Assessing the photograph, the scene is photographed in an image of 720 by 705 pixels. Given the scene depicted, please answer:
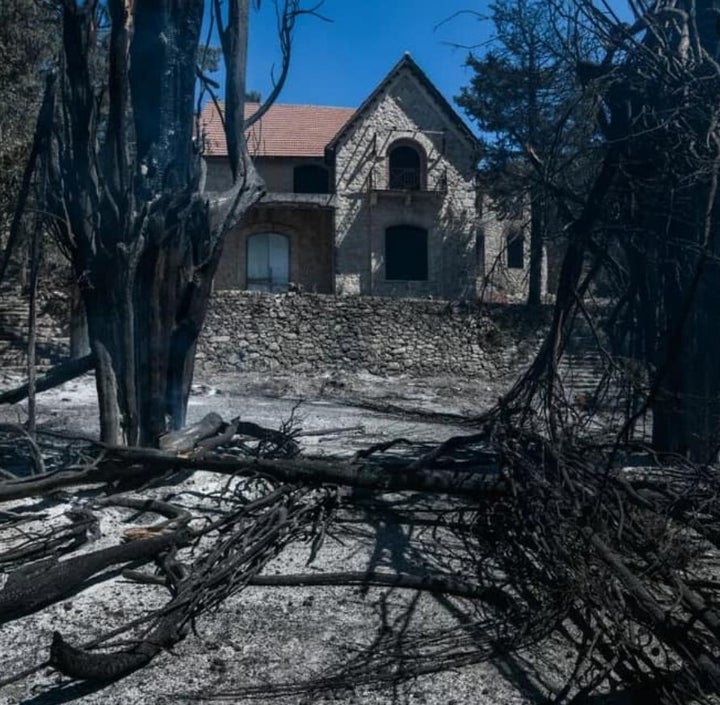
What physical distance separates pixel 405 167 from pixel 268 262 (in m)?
5.85

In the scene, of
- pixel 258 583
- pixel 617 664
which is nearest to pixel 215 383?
pixel 258 583

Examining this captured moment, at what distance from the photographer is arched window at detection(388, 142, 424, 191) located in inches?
1062

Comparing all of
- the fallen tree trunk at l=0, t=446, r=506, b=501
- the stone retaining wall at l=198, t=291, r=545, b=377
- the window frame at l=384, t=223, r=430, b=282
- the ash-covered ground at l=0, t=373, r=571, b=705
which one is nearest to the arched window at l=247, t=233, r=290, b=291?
the window frame at l=384, t=223, r=430, b=282

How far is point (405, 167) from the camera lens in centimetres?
2714

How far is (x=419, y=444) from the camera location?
7.52 m

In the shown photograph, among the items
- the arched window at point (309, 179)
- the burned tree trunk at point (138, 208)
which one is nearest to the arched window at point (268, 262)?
the arched window at point (309, 179)

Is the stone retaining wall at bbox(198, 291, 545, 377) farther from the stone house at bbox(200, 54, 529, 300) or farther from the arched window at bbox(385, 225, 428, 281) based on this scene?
the arched window at bbox(385, 225, 428, 281)

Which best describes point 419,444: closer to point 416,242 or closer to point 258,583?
point 258,583

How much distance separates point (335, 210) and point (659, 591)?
23544mm

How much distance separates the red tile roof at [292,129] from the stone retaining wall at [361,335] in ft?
25.3

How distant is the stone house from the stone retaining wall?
18.0 feet

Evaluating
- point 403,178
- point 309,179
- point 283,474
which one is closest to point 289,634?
point 283,474

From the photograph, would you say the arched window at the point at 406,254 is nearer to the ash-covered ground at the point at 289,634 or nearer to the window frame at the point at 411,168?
the window frame at the point at 411,168

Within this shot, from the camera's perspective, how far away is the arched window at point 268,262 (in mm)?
27062
